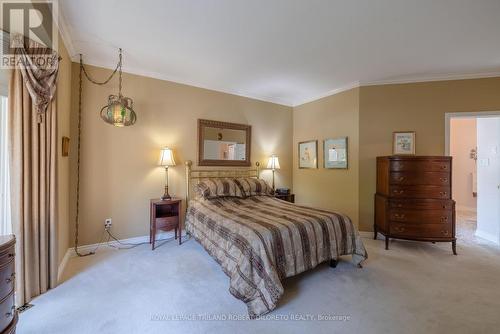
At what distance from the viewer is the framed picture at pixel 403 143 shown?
3904mm

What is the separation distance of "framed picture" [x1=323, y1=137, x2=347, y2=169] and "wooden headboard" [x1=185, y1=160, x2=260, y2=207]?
4.87 ft

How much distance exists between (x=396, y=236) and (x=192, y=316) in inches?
125

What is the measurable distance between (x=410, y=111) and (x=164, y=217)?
15.1 ft

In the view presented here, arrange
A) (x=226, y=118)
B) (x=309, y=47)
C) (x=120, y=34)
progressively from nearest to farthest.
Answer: (x=120, y=34), (x=309, y=47), (x=226, y=118)

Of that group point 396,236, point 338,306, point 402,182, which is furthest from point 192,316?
point 402,182

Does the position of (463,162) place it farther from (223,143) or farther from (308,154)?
(223,143)

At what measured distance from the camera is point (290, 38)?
2738 millimetres

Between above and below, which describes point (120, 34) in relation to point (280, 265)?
above

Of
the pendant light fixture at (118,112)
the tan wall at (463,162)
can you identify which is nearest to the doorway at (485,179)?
the tan wall at (463,162)

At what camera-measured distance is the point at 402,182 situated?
3.46 meters

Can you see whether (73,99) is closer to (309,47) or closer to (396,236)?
(309,47)

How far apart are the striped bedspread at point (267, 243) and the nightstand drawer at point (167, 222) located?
1.47ft

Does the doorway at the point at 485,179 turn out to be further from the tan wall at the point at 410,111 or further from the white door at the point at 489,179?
the tan wall at the point at 410,111

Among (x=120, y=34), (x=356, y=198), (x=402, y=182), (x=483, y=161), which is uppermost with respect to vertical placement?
(x=120, y=34)
